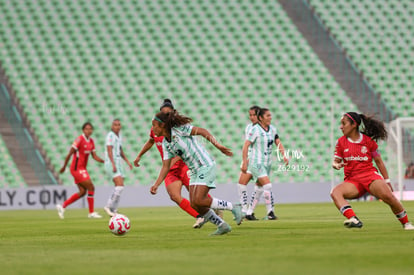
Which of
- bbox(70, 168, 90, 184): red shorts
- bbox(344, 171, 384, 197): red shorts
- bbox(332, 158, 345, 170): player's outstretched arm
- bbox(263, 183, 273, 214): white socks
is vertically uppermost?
bbox(332, 158, 345, 170): player's outstretched arm

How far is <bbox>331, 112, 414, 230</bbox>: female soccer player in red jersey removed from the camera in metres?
11.2

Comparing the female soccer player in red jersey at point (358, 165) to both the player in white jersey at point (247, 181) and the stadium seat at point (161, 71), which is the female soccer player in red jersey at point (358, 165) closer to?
the player in white jersey at point (247, 181)

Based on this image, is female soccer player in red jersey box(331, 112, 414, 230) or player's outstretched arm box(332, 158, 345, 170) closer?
female soccer player in red jersey box(331, 112, 414, 230)

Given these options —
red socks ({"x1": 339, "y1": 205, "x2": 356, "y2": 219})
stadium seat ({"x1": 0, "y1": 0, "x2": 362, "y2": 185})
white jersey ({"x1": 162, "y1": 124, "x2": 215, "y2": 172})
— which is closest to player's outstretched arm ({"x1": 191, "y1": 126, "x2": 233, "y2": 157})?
white jersey ({"x1": 162, "y1": 124, "x2": 215, "y2": 172})

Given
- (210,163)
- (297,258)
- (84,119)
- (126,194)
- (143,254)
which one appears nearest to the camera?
(297,258)

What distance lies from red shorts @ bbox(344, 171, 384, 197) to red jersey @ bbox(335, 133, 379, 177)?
55 millimetres

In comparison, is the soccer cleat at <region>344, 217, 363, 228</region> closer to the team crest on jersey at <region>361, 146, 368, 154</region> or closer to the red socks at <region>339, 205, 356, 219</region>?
the red socks at <region>339, 205, 356, 219</region>

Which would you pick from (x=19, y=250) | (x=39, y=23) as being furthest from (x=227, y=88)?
(x=19, y=250)

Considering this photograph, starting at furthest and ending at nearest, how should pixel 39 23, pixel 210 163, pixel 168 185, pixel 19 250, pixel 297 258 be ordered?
pixel 39 23 → pixel 168 185 → pixel 210 163 → pixel 19 250 → pixel 297 258

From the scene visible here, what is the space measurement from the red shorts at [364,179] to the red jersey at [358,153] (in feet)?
0.18

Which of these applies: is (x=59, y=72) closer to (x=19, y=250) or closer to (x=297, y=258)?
(x=19, y=250)

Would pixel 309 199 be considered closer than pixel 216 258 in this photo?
No

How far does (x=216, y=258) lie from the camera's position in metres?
7.51

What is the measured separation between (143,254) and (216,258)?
1004 mm
